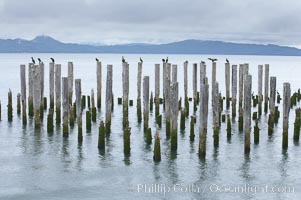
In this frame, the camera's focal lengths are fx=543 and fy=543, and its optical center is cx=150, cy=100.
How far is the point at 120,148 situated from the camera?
75.2 feet

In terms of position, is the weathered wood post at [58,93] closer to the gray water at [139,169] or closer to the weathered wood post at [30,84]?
the weathered wood post at [30,84]

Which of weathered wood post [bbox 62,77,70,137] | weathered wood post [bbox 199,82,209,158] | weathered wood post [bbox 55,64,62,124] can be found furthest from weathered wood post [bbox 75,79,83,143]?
weathered wood post [bbox 199,82,209,158]

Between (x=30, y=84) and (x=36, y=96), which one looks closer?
(x=36, y=96)

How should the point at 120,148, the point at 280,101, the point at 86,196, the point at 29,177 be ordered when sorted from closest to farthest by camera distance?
the point at 86,196
the point at 29,177
the point at 120,148
the point at 280,101

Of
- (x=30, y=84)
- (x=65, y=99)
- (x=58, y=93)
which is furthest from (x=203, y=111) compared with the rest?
(x=30, y=84)

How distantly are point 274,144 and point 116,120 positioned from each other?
10.2m

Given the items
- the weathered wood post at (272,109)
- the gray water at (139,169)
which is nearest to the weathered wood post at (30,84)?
the gray water at (139,169)

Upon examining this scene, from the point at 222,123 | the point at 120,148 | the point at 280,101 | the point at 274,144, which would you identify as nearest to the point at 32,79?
the point at 120,148

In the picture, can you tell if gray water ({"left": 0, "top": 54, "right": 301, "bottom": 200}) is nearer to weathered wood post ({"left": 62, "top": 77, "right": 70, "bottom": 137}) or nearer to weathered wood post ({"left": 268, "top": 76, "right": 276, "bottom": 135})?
weathered wood post ({"left": 268, "top": 76, "right": 276, "bottom": 135})

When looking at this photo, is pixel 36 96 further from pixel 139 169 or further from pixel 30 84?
pixel 139 169

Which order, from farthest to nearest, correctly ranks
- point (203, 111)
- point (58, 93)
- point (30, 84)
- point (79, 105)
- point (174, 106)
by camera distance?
point (30, 84), point (58, 93), point (79, 105), point (174, 106), point (203, 111)

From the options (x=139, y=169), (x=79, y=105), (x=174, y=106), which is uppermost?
(x=174, y=106)

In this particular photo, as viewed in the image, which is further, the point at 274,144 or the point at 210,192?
the point at 274,144

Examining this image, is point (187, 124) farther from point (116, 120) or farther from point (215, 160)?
point (215, 160)
